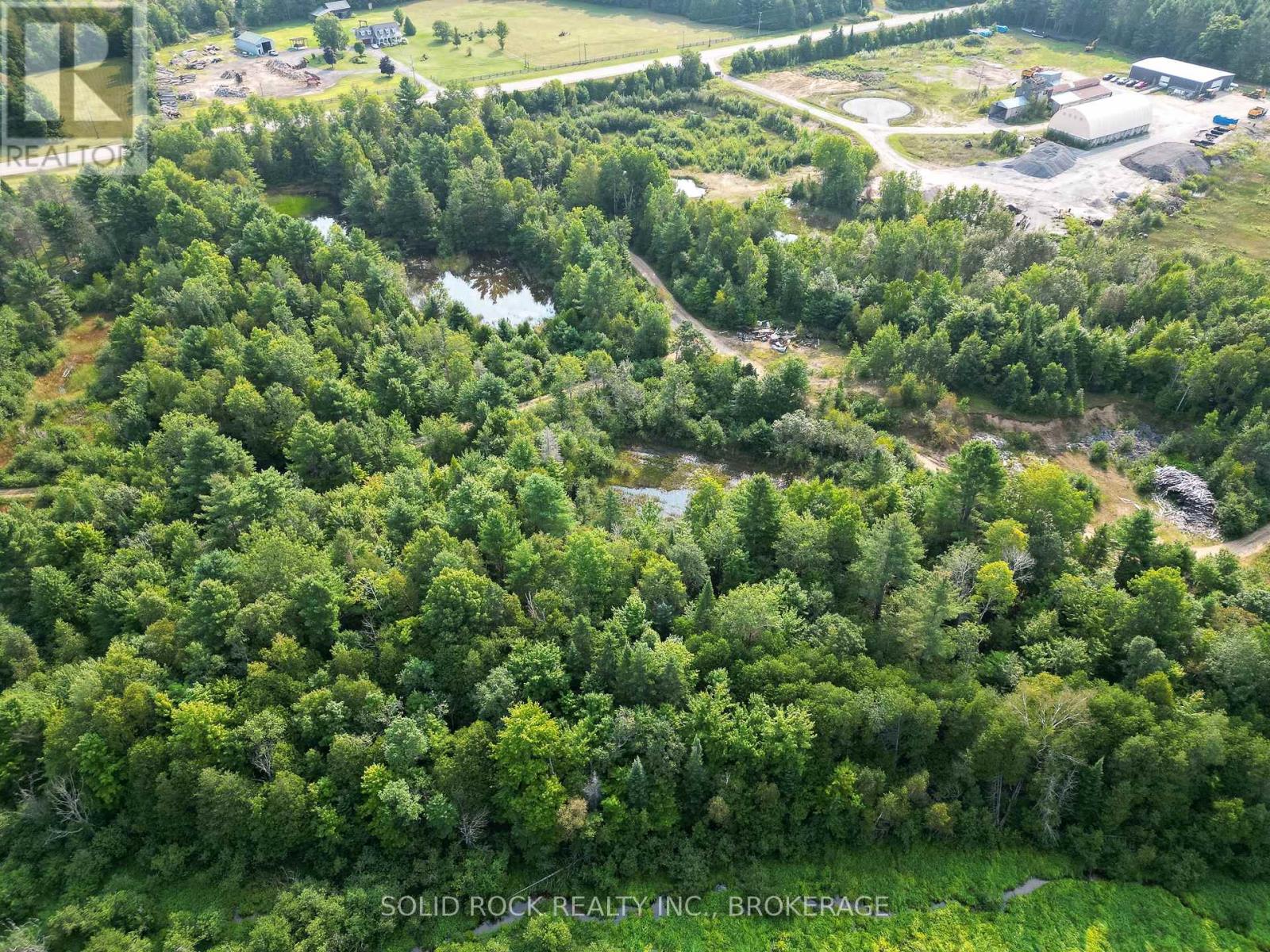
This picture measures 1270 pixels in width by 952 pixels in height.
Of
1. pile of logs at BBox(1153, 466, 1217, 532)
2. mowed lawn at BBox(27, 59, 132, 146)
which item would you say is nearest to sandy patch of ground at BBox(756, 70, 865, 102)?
pile of logs at BBox(1153, 466, 1217, 532)

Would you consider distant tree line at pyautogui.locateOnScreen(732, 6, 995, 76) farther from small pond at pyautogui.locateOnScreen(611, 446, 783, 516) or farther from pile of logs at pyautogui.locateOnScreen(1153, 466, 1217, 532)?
pile of logs at pyautogui.locateOnScreen(1153, 466, 1217, 532)

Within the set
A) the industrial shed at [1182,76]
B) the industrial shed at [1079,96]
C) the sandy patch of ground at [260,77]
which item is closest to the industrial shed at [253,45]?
the sandy patch of ground at [260,77]

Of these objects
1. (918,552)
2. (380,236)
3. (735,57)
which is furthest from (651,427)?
(735,57)

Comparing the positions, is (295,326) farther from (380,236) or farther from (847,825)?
Result: (847,825)

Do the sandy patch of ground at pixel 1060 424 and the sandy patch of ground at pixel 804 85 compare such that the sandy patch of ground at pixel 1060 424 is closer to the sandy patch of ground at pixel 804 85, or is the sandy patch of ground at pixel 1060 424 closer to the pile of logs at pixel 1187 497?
the pile of logs at pixel 1187 497

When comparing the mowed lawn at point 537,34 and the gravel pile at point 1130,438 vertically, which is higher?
the mowed lawn at point 537,34
